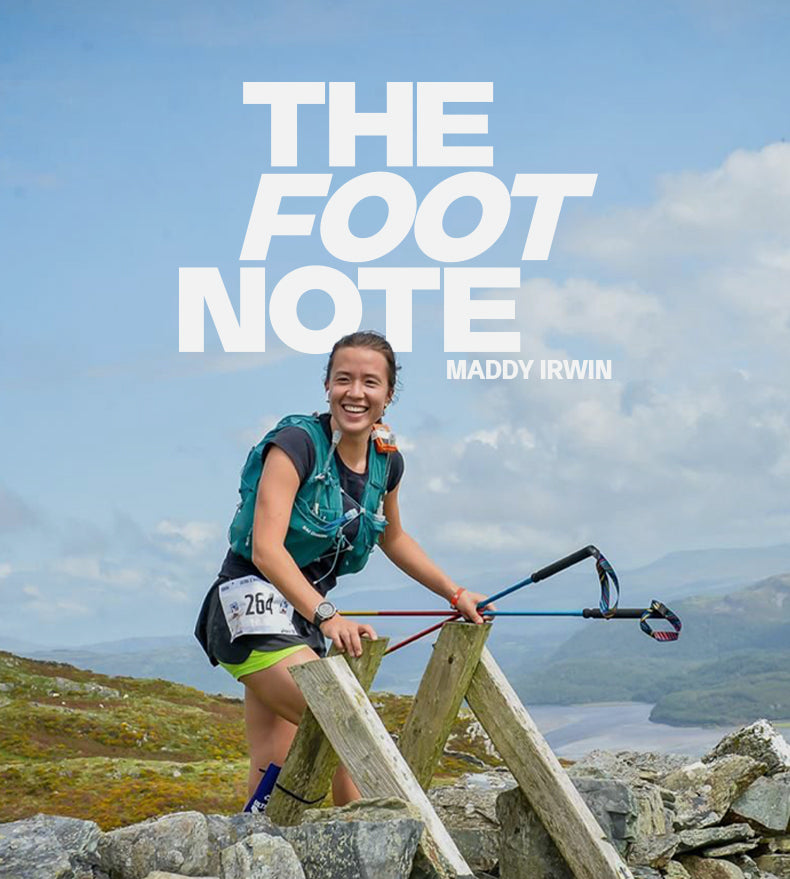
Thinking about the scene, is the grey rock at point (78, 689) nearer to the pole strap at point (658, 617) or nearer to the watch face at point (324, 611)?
the watch face at point (324, 611)

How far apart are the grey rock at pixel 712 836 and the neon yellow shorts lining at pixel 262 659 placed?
16.3 feet

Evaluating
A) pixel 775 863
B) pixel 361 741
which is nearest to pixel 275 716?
pixel 361 741

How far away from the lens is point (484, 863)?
945cm

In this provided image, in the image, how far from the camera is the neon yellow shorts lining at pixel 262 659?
26.7 feet

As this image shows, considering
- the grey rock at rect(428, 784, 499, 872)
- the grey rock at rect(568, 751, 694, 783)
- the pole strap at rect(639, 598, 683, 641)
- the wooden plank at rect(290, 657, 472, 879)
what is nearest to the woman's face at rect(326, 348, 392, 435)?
the wooden plank at rect(290, 657, 472, 879)

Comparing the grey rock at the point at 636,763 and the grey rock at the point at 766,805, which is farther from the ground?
the grey rock at the point at 636,763

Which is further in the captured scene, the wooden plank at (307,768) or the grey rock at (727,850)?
the grey rock at (727,850)

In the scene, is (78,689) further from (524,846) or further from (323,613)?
(323,613)

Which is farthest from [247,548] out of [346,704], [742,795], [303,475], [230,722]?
[230,722]

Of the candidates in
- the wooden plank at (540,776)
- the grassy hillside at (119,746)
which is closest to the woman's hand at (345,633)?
the wooden plank at (540,776)

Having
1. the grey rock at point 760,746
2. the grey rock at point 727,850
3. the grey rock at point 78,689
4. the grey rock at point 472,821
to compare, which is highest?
the grey rock at point 78,689

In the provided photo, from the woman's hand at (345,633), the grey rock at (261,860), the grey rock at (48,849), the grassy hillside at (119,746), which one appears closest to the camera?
the grey rock at (261,860)

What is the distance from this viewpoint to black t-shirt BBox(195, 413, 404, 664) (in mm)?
8102

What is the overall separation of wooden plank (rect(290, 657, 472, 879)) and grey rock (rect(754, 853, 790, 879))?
583 cm
